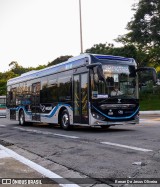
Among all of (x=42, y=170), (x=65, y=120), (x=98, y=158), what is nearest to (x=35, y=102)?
(x=65, y=120)

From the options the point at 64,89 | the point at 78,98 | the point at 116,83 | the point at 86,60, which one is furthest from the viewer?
the point at 64,89

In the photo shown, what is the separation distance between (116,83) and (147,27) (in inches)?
1243

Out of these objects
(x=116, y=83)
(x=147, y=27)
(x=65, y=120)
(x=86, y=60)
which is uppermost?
(x=147, y=27)

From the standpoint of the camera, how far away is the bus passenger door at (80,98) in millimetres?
13622

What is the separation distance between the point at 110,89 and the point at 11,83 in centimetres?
1071

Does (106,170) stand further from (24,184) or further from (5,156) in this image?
(5,156)

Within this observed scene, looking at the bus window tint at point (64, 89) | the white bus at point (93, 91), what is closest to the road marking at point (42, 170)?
the white bus at point (93, 91)

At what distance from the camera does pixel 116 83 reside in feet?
44.2

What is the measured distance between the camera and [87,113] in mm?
13500

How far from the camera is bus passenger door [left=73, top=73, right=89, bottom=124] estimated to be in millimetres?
13622

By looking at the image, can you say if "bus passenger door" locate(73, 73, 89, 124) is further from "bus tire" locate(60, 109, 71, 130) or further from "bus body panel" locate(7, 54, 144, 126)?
"bus tire" locate(60, 109, 71, 130)

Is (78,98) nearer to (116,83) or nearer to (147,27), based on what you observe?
Result: (116,83)

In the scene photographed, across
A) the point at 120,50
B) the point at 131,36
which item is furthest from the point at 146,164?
the point at 120,50

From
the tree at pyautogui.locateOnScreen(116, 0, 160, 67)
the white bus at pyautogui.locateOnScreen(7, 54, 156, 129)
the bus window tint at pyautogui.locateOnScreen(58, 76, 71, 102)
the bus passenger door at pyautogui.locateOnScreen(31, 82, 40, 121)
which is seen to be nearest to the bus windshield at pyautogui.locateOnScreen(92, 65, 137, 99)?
the white bus at pyautogui.locateOnScreen(7, 54, 156, 129)
